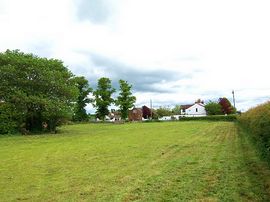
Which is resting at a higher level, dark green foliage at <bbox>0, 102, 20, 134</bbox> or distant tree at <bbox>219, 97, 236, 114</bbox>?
distant tree at <bbox>219, 97, 236, 114</bbox>

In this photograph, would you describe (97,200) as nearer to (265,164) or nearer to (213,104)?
(265,164)

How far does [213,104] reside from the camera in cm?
10500

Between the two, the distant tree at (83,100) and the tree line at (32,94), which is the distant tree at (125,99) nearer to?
the distant tree at (83,100)

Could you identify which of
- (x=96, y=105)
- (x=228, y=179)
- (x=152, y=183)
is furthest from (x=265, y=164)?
(x=96, y=105)

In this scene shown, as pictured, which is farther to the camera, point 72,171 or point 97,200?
point 72,171

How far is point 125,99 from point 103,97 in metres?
5.89

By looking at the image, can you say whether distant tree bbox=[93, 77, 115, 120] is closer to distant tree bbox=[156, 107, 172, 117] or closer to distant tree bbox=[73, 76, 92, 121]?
distant tree bbox=[73, 76, 92, 121]

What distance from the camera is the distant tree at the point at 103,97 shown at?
86438 mm

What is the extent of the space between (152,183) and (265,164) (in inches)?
169

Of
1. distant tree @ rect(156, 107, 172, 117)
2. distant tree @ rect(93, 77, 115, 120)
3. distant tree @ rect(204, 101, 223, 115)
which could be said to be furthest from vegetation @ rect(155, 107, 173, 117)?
distant tree @ rect(93, 77, 115, 120)

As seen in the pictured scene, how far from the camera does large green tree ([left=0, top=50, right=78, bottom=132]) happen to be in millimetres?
36781

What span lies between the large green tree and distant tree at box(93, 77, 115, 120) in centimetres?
4433

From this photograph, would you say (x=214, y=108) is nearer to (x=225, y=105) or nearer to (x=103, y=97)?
(x=225, y=105)

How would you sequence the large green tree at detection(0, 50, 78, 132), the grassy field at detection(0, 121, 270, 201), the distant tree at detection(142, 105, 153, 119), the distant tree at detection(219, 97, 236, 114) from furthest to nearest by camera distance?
the distant tree at detection(142, 105, 153, 119), the distant tree at detection(219, 97, 236, 114), the large green tree at detection(0, 50, 78, 132), the grassy field at detection(0, 121, 270, 201)
